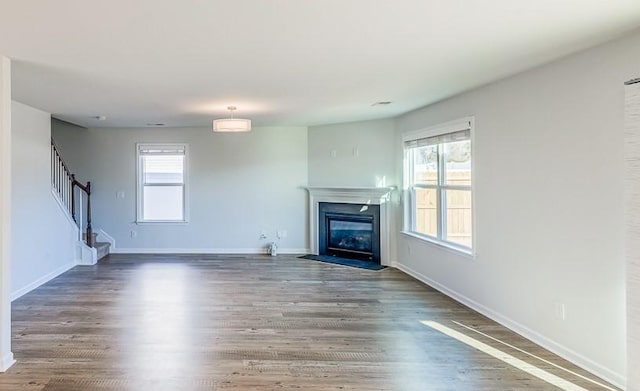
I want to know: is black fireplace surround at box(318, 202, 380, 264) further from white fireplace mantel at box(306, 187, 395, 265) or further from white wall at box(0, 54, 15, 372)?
white wall at box(0, 54, 15, 372)

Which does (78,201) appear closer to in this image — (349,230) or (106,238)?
(106,238)

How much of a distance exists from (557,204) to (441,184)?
2.00m

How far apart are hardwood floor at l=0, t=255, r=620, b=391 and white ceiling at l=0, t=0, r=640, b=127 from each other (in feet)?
7.73

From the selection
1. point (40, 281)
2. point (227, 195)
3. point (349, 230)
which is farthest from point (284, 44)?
point (227, 195)

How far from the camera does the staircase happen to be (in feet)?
20.6

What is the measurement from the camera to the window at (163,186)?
25.1 feet

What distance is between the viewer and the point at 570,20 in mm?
2363

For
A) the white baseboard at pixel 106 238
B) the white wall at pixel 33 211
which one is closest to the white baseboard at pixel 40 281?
the white wall at pixel 33 211

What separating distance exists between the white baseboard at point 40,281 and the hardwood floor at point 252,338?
0.36 ft

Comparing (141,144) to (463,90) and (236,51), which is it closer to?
(236,51)

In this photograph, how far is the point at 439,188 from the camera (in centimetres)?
527

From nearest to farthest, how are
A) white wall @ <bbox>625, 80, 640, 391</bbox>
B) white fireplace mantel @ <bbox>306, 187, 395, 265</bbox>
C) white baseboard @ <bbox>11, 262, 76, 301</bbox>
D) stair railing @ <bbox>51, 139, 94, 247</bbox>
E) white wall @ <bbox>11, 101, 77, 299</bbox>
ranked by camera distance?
1. white wall @ <bbox>625, 80, 640, 391</bbox>
2. white baseboard @ <bbox>11, 262, 76, 301</bbox>
3. white wall @ <bbox>11, 101, 77, 299</bbox>
4. stair railing @ <bbox>51, 139, 94, 247</bbox>
5. white fireplace mantel @ <bbox>306, 187, 395, 265</bbox>

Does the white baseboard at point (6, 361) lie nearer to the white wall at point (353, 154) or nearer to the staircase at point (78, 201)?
the staircase at point (78, 201)

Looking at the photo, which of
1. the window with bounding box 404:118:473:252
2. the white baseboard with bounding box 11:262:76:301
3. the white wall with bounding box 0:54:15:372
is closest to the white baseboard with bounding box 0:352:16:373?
the white wall with bounding box 0:54:15:372
